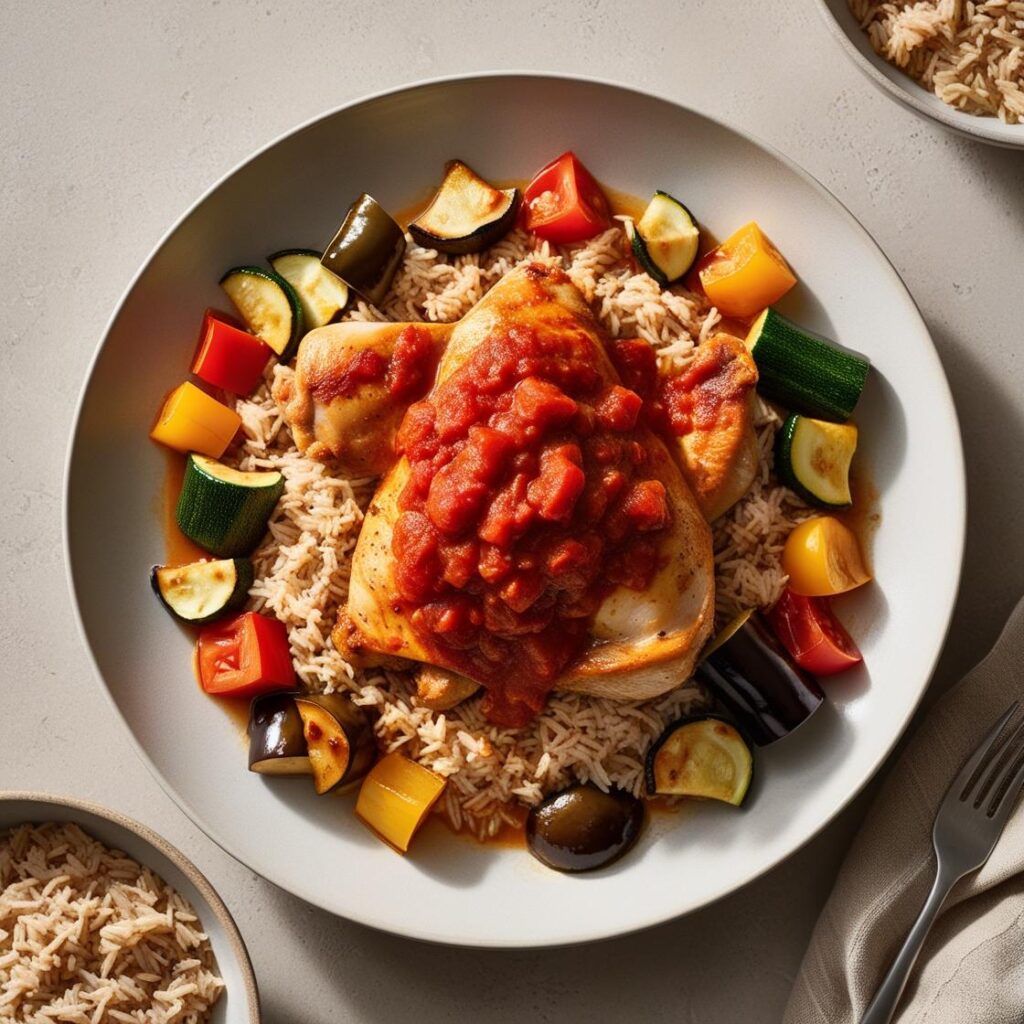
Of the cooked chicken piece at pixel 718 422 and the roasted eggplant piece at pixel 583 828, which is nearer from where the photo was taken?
the cooked chicken piece at pixel 718 422

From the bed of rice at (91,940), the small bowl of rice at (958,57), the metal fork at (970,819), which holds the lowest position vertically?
the bed of rice at (91,940)

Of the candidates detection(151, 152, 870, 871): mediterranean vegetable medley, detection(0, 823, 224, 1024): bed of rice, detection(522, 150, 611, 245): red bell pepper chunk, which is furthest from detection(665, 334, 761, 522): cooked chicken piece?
detection(0, 823, 224, 1024): bed of rice

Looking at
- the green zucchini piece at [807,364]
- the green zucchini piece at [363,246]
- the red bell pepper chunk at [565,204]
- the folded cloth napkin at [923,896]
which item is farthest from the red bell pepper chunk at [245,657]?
the folded cloth napkin at [923,896]

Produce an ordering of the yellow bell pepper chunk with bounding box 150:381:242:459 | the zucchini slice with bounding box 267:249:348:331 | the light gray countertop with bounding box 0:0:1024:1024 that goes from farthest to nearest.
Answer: the light gray countertop with bounding box 0:0:1024:1024
the zucchini slice with bounding box 267:249:348:331
the yellow bell pepper chunk with bounding box 150:381:242:459

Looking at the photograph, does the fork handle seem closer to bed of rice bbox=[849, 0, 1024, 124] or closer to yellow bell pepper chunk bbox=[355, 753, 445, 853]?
yellow bell pepper chunk bbox=[355, 753, 445, 853]

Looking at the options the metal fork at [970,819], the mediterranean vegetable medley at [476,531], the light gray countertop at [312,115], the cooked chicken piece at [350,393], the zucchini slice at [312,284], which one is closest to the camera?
the mediterranean vegetable medley at [476,531]

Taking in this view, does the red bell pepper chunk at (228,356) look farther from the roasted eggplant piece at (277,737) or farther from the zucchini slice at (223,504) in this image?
the roasted eggplant piece at (277,737)
